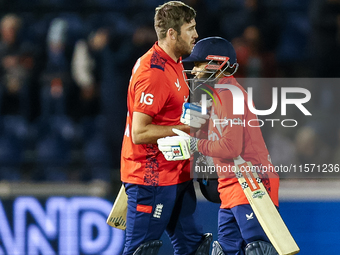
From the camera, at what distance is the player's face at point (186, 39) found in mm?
3852

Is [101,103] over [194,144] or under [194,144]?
over

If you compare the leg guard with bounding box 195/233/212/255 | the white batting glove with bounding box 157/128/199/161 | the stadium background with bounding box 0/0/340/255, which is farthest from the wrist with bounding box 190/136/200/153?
the stadium background with bounding box 0/0/340/255

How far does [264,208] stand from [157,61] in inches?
48.4

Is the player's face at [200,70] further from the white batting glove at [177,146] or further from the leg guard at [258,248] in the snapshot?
the leg guard at [258,248]

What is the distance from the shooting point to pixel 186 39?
3.87m

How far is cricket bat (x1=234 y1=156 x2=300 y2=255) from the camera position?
11.0 ft

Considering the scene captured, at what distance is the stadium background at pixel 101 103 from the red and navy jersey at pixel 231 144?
1.39 m

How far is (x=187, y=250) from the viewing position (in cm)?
392

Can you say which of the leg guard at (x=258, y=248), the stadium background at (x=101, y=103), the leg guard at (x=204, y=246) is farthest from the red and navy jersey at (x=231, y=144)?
the stadium background at (x=101, y=103)

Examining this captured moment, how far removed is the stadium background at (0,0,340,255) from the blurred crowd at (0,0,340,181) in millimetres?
13

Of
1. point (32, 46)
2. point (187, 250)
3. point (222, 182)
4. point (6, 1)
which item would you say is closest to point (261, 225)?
point (222, 182)

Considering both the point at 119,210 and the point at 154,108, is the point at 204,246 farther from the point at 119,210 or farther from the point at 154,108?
the point at 154,108

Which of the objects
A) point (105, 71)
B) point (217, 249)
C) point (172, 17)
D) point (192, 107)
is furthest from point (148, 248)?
point (105, 71)

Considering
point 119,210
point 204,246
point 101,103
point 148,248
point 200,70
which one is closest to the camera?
point 200,70
